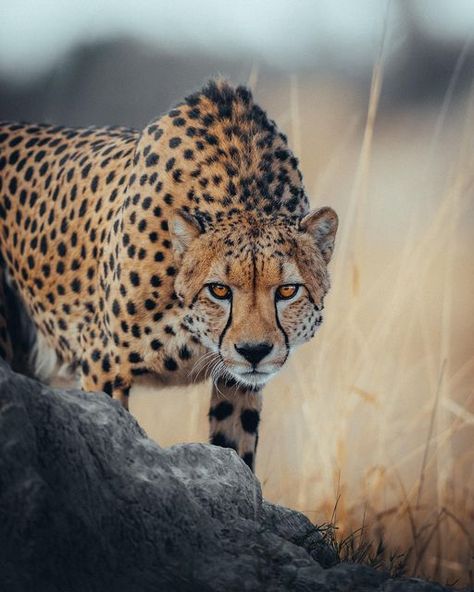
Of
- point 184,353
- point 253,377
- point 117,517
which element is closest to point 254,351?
point 253,377

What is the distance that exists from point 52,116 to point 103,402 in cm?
564

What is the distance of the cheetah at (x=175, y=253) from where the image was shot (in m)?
2.59

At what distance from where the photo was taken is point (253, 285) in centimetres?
254

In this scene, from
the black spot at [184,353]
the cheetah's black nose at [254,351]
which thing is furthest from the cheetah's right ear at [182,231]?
the cheetah's black nose at [254,351]

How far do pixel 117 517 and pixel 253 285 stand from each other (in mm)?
785

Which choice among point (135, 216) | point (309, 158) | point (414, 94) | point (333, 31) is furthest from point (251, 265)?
point (414, 94)

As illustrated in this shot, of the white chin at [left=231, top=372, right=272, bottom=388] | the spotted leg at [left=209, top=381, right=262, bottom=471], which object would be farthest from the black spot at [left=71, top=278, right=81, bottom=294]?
the white chin at [left=231, top=372, right=272, bottom=388]

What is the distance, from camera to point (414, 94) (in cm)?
892

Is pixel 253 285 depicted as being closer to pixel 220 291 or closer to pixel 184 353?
pixel 220 291

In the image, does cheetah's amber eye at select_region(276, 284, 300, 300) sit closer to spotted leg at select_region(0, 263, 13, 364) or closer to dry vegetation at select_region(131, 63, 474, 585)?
dry vegetation at select_region(131, 63, 474, 585)

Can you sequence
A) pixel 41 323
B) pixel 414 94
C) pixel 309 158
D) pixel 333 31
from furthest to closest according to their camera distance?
pixel 414 94 < pixel 333 31 < pixel 309 158 < pixel 41 323

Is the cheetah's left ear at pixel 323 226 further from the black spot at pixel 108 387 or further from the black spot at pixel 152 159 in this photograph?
the black spot at pixel 108 387

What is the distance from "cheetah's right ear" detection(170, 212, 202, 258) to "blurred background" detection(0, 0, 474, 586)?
607 millimetres

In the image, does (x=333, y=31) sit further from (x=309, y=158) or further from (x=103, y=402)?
(x=103, y=402)
